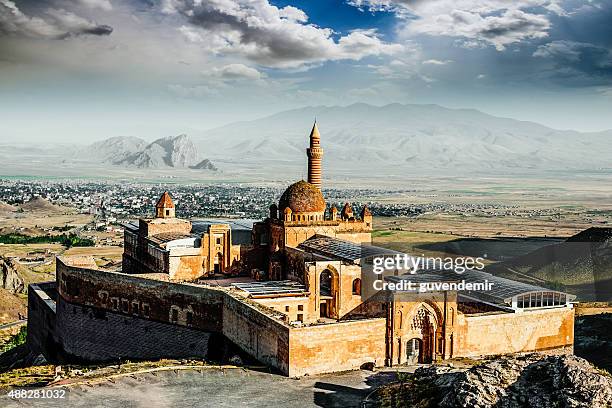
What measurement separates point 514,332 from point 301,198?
17899 mm

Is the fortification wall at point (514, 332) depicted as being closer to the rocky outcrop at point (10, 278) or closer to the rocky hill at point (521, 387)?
the rocky hill at point (521, 387)

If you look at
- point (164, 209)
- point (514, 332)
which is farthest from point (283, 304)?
point (164, 209)

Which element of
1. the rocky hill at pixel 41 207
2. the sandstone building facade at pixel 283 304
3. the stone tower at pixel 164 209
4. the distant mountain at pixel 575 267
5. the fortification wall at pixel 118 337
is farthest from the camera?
the rocky hill at pixel 41 207

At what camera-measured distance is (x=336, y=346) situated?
28.6 metres

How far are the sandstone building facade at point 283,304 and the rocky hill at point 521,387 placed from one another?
6.46 m

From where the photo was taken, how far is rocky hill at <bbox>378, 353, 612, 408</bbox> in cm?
1984

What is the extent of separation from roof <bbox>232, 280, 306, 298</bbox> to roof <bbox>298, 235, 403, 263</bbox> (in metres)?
2.93

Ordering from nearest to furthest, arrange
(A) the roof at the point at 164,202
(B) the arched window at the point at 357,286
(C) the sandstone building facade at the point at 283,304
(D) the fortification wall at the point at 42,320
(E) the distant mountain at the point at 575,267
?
(C) the sandstone building facade at the point at 283,304
(B) the arched window at the point at 357,286
(D) the fortification wall at the point at 42,320
(A) the roof at the point at 164,202
(E) the distant mountain at the point at 575,267

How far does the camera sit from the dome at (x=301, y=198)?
4566 cm

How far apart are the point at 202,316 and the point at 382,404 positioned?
575 inches

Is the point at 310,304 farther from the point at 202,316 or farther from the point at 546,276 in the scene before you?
the point at 546,276

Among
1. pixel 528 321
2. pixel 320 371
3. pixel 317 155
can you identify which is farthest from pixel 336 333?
pixel 317 155

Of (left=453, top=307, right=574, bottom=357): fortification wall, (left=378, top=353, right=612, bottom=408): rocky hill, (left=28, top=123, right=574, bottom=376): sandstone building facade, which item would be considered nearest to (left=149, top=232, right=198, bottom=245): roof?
(left=28, top=123, right=574, bottom=376): sandstone building facade

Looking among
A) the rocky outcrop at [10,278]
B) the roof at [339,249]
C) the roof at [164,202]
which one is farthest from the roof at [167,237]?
the rocky outcrop at [10,278]
